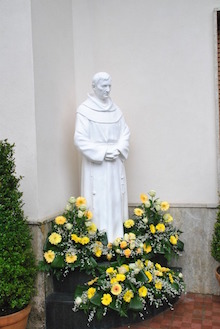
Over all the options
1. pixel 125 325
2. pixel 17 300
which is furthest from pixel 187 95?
pixel 17 300

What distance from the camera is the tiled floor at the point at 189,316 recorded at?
3.15m

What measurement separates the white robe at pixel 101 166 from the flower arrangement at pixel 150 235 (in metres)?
0.19

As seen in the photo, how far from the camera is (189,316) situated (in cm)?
332

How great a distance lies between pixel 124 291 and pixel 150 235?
2.68ft

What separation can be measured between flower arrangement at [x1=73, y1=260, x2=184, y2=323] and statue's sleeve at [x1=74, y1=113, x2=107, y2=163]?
1.04 metres

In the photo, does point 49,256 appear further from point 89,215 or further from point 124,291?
point 124,291

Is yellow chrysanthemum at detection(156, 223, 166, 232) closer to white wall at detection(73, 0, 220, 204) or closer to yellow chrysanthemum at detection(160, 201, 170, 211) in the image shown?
yellow chrysanthemum at detection(160, 201, 170, 211)

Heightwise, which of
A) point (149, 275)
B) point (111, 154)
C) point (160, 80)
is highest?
point (160, 80)

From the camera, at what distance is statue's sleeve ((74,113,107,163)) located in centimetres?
343

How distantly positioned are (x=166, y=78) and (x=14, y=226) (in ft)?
7.53

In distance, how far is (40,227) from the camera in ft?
10.6

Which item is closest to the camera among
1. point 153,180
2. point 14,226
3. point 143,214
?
point 14,226

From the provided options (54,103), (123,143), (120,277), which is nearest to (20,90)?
(54,103)

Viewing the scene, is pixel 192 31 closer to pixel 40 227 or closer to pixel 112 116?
pixel 112 116
